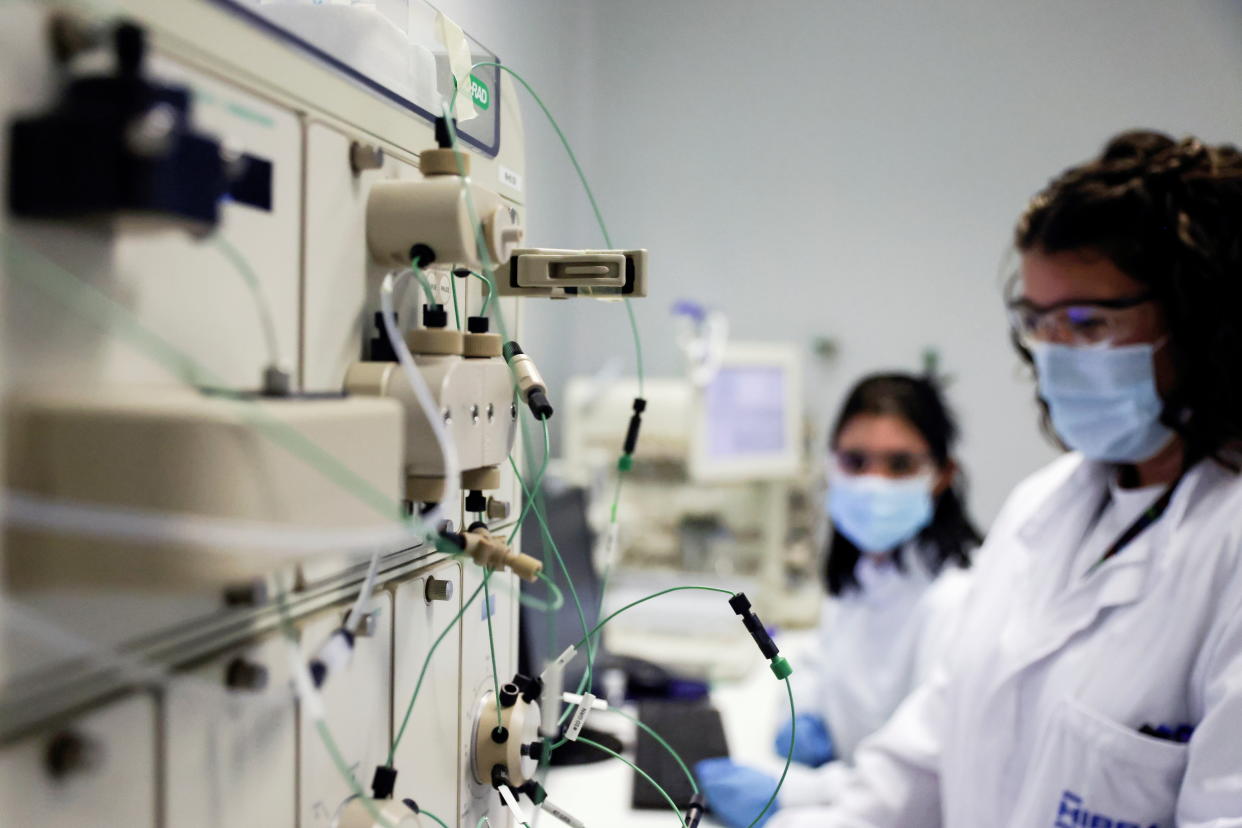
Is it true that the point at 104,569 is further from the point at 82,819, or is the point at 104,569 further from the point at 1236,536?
the point at 1236,536

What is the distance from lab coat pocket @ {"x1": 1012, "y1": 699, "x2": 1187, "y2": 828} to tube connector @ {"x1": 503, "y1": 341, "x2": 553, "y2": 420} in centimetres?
87

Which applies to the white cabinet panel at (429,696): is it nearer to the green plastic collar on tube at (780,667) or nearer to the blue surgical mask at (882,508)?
the green plastic collar on tube at (780,667)

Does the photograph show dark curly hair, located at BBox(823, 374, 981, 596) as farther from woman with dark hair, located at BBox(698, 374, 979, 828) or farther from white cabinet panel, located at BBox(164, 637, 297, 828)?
white cabinet panel, located at BBox(164, 637, 297, 828)

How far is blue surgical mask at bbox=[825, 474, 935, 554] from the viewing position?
5.75 feet

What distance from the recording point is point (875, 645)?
5.76ft

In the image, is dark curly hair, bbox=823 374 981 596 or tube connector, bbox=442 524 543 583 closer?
tube connector, bbox=442 524 543 583

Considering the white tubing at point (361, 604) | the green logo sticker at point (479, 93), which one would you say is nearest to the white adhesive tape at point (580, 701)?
the white tubing at point (361, 604)

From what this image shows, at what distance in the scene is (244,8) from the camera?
1.25ft

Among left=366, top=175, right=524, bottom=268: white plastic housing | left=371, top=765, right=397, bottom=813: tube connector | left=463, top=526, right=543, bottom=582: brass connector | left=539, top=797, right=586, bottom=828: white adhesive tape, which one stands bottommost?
left=539, top=797, right=586, bottom=828: white adhesive tape

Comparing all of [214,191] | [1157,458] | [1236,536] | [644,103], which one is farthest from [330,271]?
[644,103]

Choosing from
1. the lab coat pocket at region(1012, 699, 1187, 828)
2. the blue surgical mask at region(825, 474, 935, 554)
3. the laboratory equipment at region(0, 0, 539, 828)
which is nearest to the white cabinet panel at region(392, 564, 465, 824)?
the laboratory equipment at region(0, 0, 539, 828)

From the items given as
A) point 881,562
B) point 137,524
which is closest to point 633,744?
point 881,562

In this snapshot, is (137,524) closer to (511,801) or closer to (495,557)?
(495,557)

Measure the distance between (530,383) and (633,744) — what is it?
1.10m
